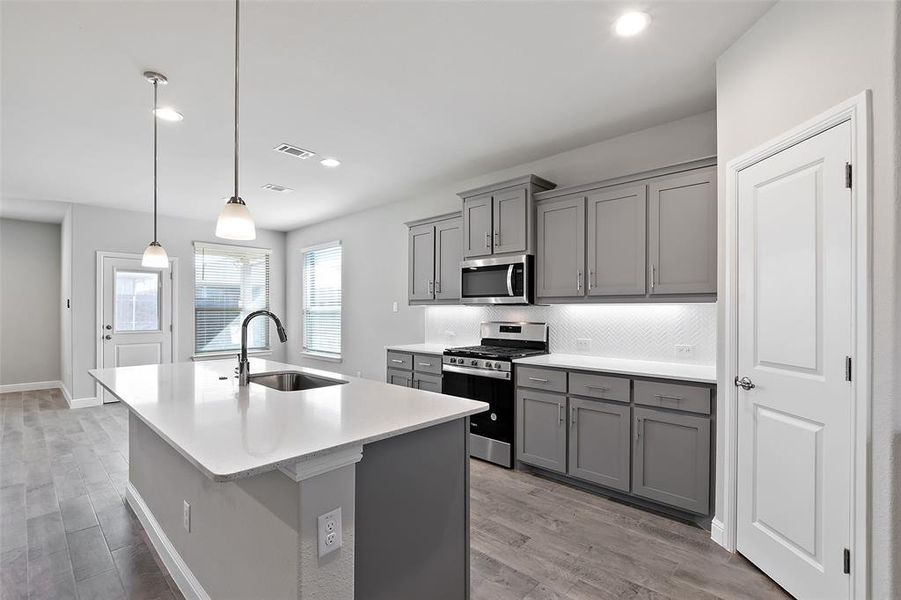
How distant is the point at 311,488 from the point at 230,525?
72cm

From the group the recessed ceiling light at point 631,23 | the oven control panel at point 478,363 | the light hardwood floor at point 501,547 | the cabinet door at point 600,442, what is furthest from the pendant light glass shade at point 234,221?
the cabinet door at point 600,442

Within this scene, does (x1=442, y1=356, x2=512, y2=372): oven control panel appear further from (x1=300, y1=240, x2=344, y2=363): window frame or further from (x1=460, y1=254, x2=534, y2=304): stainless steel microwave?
(x1=300, y1=240, x2=344, y2=363): window frame

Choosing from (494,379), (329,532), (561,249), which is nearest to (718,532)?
(494,379)

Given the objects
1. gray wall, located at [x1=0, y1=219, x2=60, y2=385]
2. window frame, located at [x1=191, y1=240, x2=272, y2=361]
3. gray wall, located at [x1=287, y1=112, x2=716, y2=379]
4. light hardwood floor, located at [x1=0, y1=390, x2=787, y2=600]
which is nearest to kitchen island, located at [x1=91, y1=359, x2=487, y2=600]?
light hardwood floor, located at [x1=0, y1=390, x2=787, y2=600]

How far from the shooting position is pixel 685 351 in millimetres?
3066

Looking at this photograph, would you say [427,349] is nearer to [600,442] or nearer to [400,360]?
[400,360]

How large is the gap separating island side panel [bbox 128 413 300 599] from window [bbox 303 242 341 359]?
12.8 ft

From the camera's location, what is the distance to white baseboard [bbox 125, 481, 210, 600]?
1.94 meters

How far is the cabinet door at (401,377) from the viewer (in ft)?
14.3

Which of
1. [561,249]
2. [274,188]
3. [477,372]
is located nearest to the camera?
[561,249]

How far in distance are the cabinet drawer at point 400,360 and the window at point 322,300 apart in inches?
77.7

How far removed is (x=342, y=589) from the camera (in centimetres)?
134

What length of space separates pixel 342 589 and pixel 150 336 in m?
6.29

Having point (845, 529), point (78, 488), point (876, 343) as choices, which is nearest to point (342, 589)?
point (845, 529)
